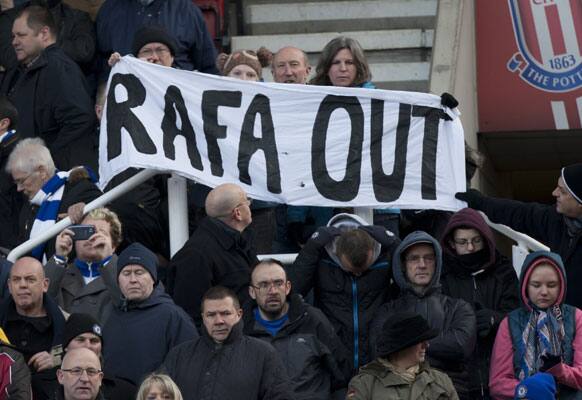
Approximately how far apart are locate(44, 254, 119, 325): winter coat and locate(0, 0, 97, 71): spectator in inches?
112

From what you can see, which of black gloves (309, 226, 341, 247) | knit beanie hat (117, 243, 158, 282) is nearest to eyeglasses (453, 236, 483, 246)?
black gloves (309, 226, 341, 247)

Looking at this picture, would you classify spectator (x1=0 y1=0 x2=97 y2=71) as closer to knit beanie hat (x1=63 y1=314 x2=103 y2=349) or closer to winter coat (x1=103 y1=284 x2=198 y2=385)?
winter coat (x1=103 y1=284 x2=198 y2=385)

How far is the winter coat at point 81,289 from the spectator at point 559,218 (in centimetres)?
235

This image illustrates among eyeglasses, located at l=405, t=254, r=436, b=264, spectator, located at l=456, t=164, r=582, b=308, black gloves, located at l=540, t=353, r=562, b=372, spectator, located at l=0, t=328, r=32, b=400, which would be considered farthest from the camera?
spectator, located at l=456, t=164, r=582, b=308

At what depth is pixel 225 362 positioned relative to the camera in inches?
441

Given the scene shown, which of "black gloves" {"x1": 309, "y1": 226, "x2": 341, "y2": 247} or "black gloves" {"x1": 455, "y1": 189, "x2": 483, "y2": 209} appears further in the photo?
"black gloves" {"x1": 455, "y1": 189, "x2": 483, "y2": 209}

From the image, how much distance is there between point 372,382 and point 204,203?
277 centimetres

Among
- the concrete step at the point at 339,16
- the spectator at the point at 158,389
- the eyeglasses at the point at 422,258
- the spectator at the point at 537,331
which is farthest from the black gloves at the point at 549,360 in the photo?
the concrete step at the point at 339,16

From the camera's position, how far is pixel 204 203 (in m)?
13.4

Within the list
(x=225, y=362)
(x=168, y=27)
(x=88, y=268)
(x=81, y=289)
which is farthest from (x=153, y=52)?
(x=225, y=362)

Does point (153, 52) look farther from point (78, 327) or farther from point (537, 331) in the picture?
point (537, 331)

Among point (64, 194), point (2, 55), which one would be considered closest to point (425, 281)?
point (64, 194)

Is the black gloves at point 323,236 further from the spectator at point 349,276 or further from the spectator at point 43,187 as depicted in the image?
the spectator at point 43,187

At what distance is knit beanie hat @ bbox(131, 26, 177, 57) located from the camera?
545 inches
